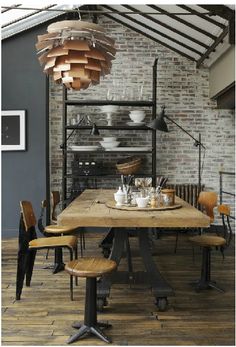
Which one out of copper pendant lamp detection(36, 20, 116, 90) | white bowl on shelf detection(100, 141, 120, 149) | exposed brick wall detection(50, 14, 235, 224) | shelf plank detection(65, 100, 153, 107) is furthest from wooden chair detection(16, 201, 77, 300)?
exposed brick wall detection(50, 14, 235, 224)

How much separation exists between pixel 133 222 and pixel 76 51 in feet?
4.12

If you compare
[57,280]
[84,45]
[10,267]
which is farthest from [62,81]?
[10,267]

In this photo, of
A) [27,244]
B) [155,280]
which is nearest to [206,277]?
[155,280]

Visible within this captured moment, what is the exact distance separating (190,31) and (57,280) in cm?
393

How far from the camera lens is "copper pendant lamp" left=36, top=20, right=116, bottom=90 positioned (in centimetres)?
251

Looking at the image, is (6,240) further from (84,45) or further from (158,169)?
(84,45)

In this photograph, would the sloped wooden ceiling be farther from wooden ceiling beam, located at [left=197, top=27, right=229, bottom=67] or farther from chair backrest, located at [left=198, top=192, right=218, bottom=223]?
chair backrest, located at [left=198, top=192, right=218, bottom=223]

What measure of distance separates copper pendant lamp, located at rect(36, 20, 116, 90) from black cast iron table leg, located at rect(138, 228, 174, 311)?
1.50 metres

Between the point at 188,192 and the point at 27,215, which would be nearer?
the point at 27,215

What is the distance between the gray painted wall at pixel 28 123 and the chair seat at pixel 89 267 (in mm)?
3470

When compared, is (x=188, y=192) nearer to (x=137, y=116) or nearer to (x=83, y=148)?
(x=137, y=116)

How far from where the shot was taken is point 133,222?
111 inches

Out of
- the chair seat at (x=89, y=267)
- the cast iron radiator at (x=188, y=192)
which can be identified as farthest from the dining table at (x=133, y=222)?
Answer: the cast iron radiator at (x=188, y=192)

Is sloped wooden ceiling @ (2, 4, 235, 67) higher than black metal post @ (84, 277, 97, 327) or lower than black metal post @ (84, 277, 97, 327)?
higher
